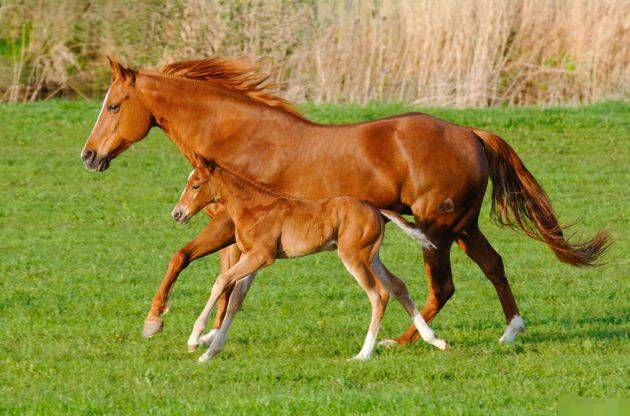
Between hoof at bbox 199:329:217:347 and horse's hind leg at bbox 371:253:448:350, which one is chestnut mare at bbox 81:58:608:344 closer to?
hoof at bbox 199:329:217:347

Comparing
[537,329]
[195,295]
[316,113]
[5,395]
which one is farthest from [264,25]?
[5,395]

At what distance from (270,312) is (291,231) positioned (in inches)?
85.3

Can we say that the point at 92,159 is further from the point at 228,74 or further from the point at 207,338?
the point at 207,338

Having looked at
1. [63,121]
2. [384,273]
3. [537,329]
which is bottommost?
[63,121]

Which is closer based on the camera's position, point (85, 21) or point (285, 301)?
point (285, 301)

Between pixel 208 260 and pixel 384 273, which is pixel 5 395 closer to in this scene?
pixel 384 273

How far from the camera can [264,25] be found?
20.9m

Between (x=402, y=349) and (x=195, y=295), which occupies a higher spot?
(x=402, y=349)

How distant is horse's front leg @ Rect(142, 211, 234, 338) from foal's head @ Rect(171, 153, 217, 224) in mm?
205

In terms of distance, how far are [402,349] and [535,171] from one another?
8.93m

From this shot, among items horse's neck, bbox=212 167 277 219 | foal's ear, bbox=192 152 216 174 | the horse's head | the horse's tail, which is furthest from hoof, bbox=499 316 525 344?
the horse's head

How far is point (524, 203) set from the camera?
1027cm

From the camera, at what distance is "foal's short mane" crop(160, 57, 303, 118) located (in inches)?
392

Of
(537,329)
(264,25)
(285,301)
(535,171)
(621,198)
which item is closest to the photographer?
(537,329)
